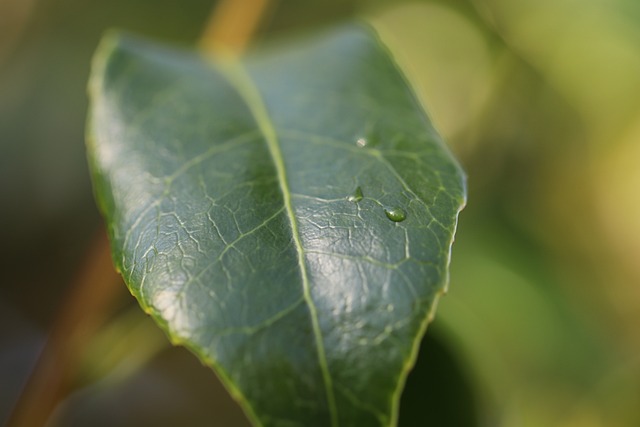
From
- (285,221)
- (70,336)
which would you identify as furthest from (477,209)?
(285,221)

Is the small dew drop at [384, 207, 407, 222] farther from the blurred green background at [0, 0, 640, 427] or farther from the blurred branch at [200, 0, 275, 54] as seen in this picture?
the blurred branch at [200, 0, 275, 54]

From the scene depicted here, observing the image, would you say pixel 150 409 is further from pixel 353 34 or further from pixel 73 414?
pixel 353 34

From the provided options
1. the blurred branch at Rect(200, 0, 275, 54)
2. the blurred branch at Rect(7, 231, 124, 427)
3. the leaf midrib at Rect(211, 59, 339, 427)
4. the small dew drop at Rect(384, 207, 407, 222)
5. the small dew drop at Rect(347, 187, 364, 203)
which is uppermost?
the small dew drop at Rect(384, 207, 407, 222)

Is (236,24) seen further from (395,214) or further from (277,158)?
(395,214)

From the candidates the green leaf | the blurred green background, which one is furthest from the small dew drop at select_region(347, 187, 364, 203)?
the blurred green background

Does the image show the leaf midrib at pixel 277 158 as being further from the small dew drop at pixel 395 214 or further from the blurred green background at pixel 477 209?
the blurred green background at pixel 477 209

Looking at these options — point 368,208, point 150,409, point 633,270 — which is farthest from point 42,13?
point 368,208
